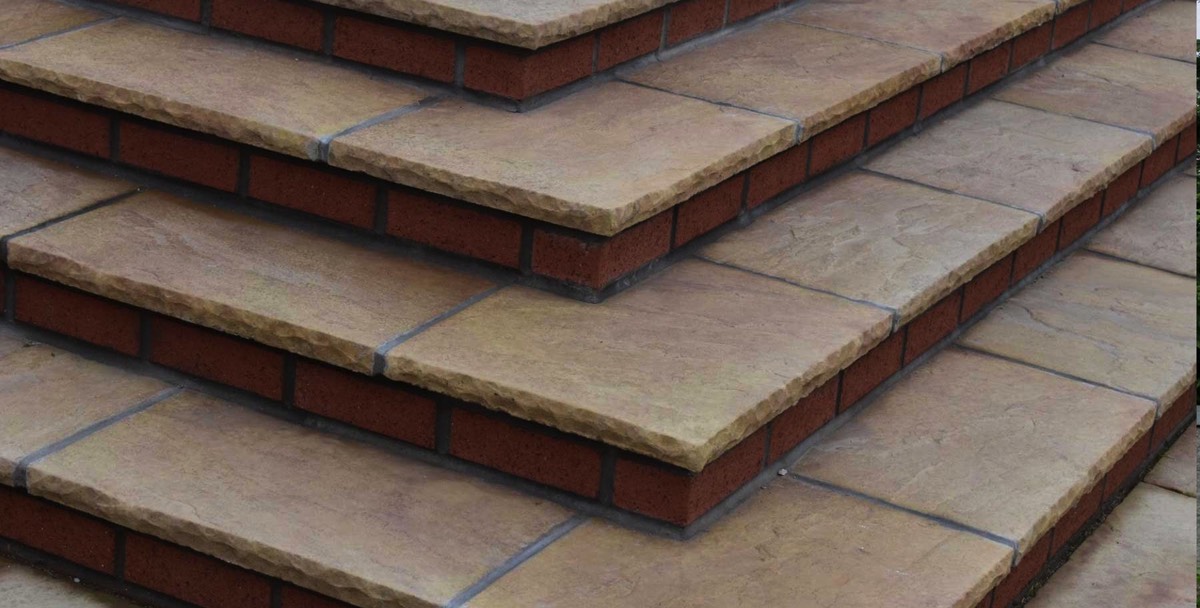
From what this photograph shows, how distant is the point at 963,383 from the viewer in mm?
3002

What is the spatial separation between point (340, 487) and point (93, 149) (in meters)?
1.00

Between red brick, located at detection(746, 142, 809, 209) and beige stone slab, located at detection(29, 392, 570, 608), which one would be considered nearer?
beige stone slab, located at detection(29, 392, 570, 608)

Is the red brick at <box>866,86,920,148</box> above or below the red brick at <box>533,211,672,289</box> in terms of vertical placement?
above

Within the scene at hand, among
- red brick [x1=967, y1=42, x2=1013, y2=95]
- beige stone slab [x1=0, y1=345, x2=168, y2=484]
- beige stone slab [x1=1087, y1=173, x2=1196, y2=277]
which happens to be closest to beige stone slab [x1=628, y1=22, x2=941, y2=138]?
red brick [x1=967, y1=42, x2=1013, y2=95]

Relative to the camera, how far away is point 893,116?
138 inches

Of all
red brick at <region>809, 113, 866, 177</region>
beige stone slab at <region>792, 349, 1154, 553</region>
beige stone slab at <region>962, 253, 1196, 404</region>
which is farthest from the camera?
red brick at <region>809, 113, 866, 177</region>

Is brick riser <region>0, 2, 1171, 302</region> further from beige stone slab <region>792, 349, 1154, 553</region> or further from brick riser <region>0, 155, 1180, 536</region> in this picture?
beige stone slab <region>792, 349, 1154, 553</region>

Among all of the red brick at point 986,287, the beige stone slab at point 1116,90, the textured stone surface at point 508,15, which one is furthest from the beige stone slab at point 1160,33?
the textured stone surface at point 508,15

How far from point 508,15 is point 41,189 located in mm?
947

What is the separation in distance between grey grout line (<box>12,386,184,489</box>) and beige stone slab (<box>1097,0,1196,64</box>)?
3.01m

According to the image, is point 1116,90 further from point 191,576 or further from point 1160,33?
point 191,576

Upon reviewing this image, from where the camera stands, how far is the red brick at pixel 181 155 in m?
2.92

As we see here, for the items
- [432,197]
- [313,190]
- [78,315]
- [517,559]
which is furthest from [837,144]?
[78,315]

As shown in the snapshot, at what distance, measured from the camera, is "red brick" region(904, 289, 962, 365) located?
2988 mm
